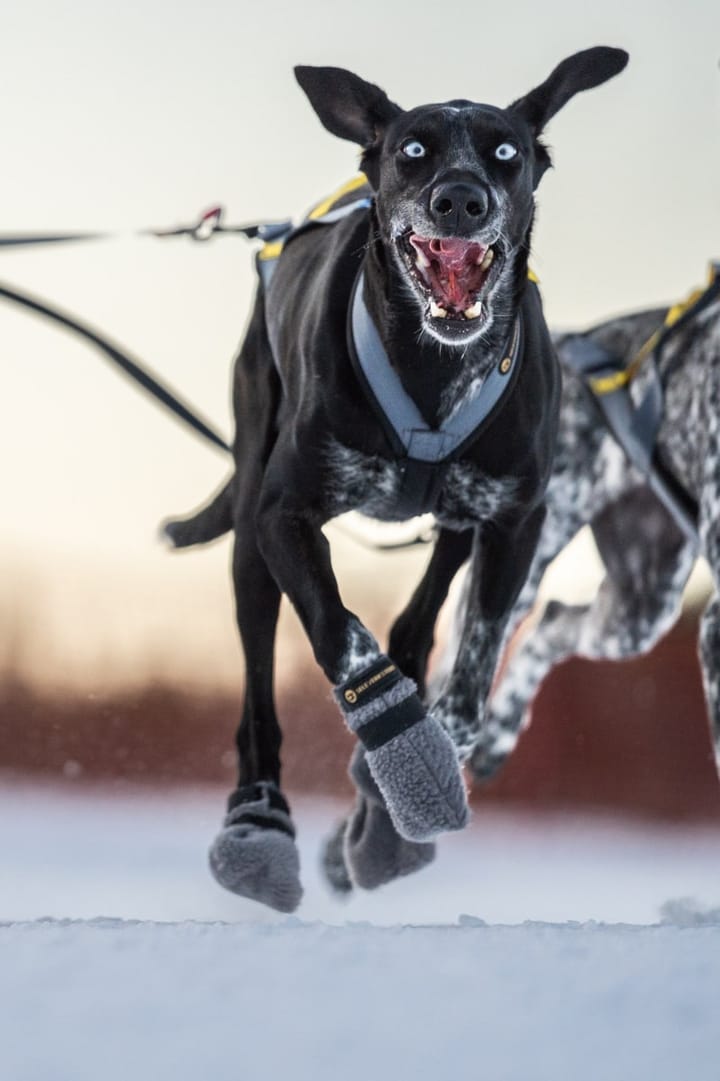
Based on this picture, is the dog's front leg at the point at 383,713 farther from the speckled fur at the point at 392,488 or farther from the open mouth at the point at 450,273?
the open mouth at the point at 450,273

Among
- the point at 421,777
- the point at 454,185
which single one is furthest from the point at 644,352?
the point at 421,777

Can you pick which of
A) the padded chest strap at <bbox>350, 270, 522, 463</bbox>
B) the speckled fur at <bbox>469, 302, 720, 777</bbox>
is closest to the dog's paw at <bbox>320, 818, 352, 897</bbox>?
the speckled fur at <bbox>469, 302, 720, 777</bbox>

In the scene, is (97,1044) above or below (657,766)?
above

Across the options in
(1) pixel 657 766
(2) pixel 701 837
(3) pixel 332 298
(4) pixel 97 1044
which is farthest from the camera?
(1) pixel 657 766

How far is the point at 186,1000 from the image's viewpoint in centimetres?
194

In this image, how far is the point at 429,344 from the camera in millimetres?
2746

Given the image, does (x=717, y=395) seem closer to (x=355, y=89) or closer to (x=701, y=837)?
(x=355, y=89)

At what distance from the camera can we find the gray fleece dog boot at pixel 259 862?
2.92 meters

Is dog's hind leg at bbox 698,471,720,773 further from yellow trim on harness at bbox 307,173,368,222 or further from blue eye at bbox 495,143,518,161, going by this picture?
blue eye at bbox 495,143,518,161

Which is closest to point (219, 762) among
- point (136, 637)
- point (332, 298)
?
point (136, 637)

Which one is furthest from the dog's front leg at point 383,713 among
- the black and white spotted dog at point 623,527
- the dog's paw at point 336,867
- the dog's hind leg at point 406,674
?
the dog's paw at point 336,867

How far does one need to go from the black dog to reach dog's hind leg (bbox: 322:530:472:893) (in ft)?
0.71

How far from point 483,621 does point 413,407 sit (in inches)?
18.8

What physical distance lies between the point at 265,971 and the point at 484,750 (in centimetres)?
241
